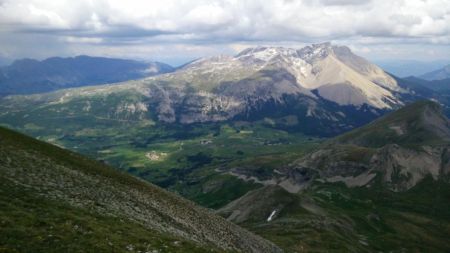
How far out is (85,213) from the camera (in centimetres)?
4750

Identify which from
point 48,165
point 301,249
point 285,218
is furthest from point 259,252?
point 285,218

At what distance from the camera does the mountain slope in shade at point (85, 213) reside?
127ft

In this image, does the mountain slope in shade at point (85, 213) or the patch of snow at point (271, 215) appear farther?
the patch of snow at point (271, 215)

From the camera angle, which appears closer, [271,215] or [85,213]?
[85,213]

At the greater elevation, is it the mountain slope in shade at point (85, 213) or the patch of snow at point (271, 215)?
the mountain slope in shade at point (85, 213)

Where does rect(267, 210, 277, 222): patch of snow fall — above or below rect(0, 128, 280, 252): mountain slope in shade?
below

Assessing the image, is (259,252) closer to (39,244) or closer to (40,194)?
(40,194)

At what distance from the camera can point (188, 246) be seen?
156ft

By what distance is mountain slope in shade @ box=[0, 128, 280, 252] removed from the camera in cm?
3859

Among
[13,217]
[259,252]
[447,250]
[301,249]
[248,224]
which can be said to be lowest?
[447,250]

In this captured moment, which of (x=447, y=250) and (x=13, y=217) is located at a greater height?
(x=13, y=217)

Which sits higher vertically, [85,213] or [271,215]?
[85,213]

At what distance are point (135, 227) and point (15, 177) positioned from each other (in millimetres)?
15751

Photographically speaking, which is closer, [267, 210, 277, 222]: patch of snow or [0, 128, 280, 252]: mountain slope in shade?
[0, 128, 280, 252]: mountain slope in shade
